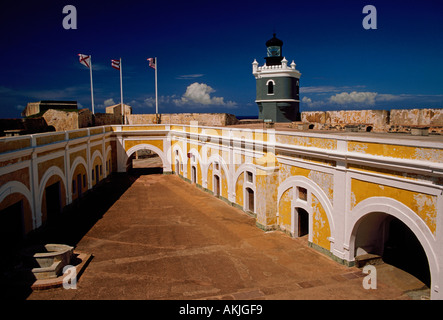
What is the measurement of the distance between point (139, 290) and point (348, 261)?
6.79 meters

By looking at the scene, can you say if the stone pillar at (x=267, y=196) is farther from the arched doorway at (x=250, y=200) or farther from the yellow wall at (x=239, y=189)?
the yellow wall at (x=239, y=189)

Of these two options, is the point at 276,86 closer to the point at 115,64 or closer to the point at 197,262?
the point at 115,64

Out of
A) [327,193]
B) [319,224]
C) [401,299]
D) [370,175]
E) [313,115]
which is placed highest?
[313,115]

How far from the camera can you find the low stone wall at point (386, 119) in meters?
14.8

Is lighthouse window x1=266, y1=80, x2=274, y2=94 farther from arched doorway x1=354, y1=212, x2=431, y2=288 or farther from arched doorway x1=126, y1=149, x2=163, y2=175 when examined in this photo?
arched doorway x1=354, y1=212, x2=431, y2=288

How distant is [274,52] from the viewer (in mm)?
29406

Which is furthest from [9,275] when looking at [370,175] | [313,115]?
[313,115]

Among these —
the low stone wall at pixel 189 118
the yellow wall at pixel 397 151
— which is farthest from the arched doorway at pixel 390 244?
the low stone wall at pixel 189 118

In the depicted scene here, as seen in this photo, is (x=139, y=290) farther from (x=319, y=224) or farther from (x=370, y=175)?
(x=370, y=175)

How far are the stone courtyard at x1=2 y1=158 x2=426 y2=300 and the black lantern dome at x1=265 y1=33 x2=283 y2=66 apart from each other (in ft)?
52.9

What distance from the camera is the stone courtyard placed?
9445 mm

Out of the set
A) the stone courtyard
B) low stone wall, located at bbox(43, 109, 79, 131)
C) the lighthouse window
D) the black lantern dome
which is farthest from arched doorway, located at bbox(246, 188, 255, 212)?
the black lantern dome

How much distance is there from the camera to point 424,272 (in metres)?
10.5
